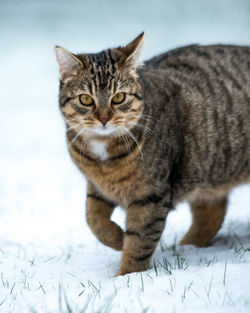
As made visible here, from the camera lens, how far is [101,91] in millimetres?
2834

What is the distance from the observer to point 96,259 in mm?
3439

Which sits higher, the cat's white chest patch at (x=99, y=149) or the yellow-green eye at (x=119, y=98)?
the yellow-green eye at (x=119, y=98)

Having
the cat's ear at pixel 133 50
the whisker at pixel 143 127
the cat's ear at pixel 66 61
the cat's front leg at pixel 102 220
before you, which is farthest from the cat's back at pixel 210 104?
the cat's front leg at pixel 102 220

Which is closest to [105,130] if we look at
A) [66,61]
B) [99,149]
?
[99,149]

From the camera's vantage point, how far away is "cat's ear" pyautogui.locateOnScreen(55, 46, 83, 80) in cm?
290

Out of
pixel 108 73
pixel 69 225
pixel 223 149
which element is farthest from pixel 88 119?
pixel 69 225

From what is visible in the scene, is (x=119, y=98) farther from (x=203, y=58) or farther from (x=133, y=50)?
(x=203, y=58)

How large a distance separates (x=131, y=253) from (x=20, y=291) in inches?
30.4

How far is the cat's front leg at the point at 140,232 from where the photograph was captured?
9.66ft

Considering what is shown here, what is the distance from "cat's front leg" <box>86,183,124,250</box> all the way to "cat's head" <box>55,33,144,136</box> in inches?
23.2

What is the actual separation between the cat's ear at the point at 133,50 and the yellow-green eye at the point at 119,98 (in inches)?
9.3

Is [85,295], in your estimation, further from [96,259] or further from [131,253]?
[96,259]

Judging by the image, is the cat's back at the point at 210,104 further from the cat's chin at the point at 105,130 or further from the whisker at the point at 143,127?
the cat's chin at the point at 105,130

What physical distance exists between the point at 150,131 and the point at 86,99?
482 millimetres
